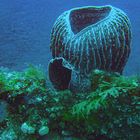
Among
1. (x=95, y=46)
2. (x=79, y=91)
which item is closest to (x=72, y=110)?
(x=79, y=91)

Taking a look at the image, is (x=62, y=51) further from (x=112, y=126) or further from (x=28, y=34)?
(x=28, y=34)

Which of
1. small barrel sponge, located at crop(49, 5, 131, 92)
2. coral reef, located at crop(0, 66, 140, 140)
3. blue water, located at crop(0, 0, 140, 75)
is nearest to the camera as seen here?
coral reef, located at crop(0, 66, 140, 140)

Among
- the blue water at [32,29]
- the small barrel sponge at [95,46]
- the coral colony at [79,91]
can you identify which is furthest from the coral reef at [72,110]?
the blue water at [32,29]

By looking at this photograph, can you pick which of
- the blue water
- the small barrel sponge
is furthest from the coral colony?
the blue water

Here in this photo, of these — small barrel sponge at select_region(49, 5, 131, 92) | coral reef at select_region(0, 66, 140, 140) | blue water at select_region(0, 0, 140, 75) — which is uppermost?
small barrel sponge at select_region(49, 5, 131, 92)

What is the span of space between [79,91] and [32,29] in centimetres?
680

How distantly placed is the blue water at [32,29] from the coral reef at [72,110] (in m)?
3.34

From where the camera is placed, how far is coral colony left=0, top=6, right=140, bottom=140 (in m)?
2.81

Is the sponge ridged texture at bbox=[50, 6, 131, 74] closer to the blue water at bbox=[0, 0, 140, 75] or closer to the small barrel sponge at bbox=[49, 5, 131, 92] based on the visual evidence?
the small barrel sponge at bbox=[49, 5, 131, 92]

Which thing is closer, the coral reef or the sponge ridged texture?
the coral reef

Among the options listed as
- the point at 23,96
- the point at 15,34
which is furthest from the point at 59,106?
the point at 15,34

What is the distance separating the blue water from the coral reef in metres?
3.34

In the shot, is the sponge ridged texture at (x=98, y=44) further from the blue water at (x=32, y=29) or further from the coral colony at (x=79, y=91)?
the blue water at (x=32, y=29)

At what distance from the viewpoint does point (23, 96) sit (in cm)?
319
